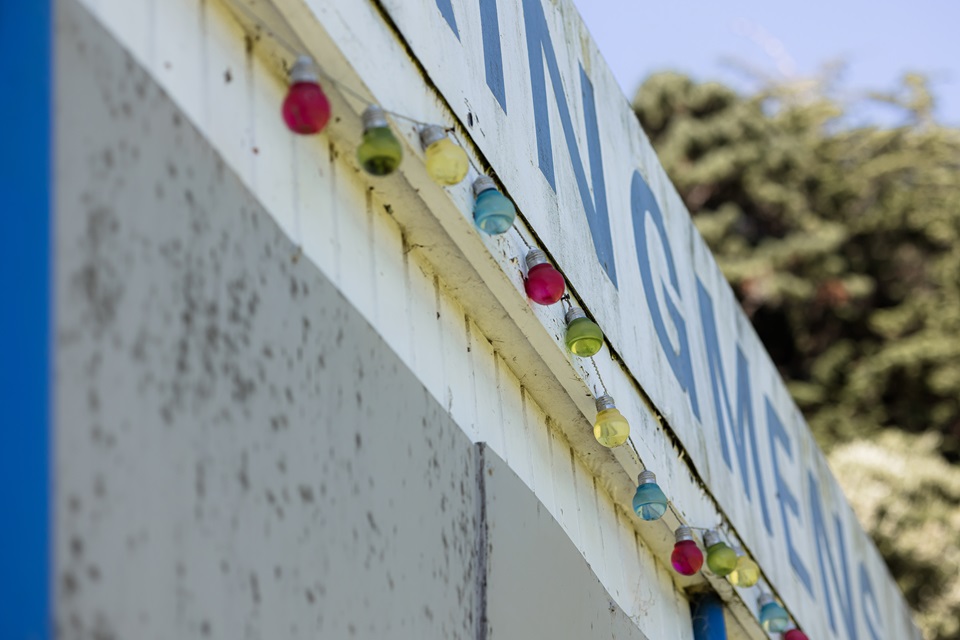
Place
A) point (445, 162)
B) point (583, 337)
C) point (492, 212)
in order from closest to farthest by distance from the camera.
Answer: point (445, 162) → point (492, 212) → point (583, 337)

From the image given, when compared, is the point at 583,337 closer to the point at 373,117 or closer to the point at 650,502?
the point at 650,502

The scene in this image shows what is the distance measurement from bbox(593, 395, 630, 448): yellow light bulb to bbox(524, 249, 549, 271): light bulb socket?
Result: 36 centimetres

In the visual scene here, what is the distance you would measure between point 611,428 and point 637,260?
84 cm

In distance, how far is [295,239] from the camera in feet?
5.42

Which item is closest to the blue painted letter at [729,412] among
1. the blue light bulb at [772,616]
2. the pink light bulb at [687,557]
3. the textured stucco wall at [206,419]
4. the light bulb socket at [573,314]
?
the blue light bulb at [772,616]

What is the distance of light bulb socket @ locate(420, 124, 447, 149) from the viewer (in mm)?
1870

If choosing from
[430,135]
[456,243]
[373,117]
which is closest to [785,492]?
[456,243]

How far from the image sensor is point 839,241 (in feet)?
55.8

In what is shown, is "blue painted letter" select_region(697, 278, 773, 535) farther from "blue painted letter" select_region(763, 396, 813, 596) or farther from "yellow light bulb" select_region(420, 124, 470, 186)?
"yellow light bulb" select_region(420, 124, 470, 186)

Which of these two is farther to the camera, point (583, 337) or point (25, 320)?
point (583, 337)

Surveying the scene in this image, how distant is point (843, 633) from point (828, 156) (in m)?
14.8

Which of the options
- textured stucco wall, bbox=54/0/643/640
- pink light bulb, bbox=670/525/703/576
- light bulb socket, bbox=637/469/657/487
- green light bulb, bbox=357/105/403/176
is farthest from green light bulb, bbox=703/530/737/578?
green light bulb, bbox=357/105/403/176

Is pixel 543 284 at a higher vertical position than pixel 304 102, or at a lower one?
higher

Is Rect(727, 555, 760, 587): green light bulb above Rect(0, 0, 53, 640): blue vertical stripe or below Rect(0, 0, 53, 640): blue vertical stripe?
above
